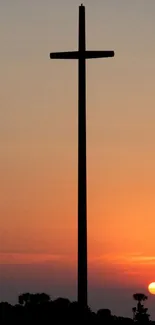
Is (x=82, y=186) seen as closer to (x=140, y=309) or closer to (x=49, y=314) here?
(x=49, y=314)

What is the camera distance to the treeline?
40.6 m

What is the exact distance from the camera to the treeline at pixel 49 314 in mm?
40625

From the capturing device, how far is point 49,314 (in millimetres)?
44000

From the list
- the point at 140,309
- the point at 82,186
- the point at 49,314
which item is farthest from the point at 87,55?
the point at 140,309

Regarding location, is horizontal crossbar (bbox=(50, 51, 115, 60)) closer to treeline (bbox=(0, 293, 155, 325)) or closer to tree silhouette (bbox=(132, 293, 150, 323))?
treeline (bbox=(0, 293, 155, 325))

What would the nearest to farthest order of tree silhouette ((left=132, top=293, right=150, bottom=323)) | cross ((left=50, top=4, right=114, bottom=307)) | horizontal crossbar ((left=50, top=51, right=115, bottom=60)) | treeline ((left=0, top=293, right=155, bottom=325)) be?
cross ((left=50, top=4, right=114, bottom=307)) < horizontal crossbar ((left=50, top=51, right=115, bottom=60)) < treeline ((left=0, top=293, right=155, bottom=325)) < tree silhouette ((left=132, top=293, right=150, bottom=323))

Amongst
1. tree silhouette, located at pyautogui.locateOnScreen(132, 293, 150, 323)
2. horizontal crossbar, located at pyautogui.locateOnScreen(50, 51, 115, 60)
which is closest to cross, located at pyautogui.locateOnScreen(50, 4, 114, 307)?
horizontal crossbar, located at pyautogui.locateOnScreen(50, 51, 115, 60)

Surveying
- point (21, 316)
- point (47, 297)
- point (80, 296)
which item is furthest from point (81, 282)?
point (47, 297)

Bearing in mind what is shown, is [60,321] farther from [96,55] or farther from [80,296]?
[96,55]

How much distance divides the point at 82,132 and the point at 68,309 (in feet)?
47.4

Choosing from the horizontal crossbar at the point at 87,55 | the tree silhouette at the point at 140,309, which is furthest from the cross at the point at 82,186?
the tree silhouette at the point at 140,309

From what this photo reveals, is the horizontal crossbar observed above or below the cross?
above

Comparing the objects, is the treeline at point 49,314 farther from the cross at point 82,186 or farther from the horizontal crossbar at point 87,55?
the horizontal crossbar at point 87,55

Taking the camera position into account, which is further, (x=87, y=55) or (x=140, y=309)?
(x=140, y=309)
